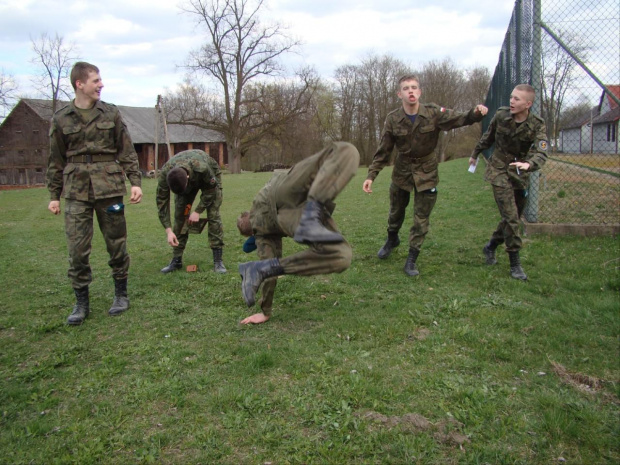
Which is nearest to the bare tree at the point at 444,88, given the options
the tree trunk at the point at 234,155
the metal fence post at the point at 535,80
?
the tree trunk at the point at 234,155

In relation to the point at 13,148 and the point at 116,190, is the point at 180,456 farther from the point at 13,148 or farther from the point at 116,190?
the point at 13,148

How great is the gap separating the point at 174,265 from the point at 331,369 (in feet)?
12.4

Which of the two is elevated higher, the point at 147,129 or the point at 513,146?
the point at 147,129

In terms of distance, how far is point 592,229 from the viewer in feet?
23.2

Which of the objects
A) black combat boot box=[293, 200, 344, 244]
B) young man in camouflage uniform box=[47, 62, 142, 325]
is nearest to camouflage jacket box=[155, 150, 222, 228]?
young man in camouflage uniform box=[47, 62, 142, 325]

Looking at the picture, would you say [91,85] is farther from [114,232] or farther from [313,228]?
[313,228]

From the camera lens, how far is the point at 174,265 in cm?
664

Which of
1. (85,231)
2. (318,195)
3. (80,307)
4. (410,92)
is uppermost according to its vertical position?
(410,92)

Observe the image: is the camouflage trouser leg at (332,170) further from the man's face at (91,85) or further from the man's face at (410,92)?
the man's face at (91,85)

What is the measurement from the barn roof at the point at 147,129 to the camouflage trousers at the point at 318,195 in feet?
152

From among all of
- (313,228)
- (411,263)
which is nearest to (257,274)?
(313,228)

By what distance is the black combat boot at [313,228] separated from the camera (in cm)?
350

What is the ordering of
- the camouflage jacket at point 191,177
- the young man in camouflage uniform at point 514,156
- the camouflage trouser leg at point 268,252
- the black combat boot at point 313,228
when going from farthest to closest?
the camouflage jacket at point 191,177, the young man in camouflage uniform at point 514,156, the camouflage trouser leg at point 268,252, the black combat boot at point 313,228

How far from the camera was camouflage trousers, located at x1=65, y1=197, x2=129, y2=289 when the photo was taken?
4797 millimetres
